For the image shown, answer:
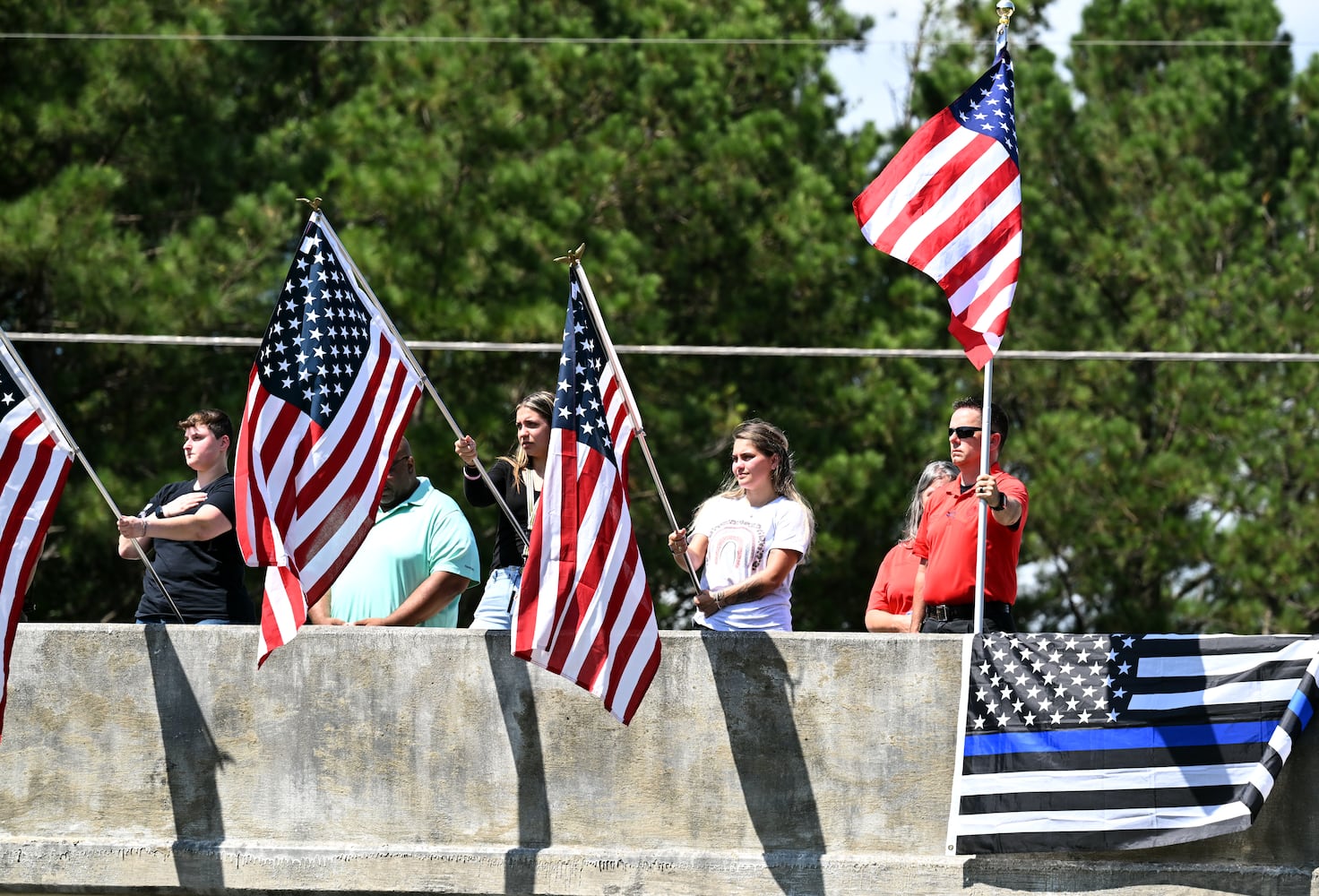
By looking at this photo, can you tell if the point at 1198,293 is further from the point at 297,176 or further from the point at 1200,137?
the point at 297,176

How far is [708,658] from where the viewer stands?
22.2 ft

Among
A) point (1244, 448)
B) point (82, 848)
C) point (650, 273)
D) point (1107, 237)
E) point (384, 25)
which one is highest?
point (384, 25)

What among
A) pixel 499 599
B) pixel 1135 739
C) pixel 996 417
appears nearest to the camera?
pixel 1135 739

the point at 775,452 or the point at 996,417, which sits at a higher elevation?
the point at 996,417

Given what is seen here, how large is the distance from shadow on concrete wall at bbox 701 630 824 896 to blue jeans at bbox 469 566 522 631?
1004 millimetres

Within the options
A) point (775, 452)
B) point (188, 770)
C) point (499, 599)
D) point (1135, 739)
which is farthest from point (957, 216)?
point (188, 770)

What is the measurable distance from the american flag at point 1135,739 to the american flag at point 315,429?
8.36ft

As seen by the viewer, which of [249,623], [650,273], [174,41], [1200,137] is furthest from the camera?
[1200,137]

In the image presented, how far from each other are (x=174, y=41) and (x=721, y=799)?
36.6 feet

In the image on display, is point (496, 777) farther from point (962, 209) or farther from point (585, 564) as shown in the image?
point (962, 209)

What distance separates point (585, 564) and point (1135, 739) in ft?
6.89

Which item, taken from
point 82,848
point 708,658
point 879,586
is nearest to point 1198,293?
point 879,586

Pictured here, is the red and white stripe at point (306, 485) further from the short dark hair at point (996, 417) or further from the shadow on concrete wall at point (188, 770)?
the short dark hair at point (996, 417)

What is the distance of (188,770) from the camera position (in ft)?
22.9
